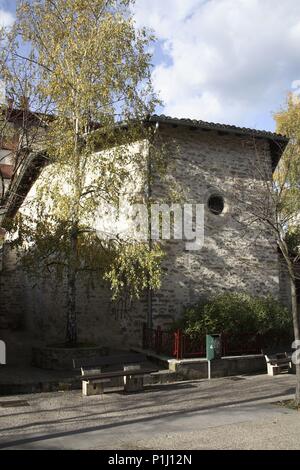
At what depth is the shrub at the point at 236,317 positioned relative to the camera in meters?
11.3

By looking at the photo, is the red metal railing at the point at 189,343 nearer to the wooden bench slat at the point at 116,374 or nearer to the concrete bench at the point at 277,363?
the concrete bench at the point at 277,363

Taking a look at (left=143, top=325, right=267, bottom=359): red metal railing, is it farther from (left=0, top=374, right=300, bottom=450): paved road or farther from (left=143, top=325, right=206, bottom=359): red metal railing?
(left=0, top=374, right=300, bottom=450): paved road

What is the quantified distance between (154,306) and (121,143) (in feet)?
13.7

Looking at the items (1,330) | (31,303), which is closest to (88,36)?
(31,303)

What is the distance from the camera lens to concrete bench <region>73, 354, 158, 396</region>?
8484mm

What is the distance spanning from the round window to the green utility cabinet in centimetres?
410

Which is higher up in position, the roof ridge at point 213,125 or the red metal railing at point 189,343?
the roof ridge at point 213,125

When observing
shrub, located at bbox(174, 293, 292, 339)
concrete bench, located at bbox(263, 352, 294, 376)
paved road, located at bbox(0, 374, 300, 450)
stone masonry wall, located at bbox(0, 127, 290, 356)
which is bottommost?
paved road, located at bbox(0, 374, 300, 450)

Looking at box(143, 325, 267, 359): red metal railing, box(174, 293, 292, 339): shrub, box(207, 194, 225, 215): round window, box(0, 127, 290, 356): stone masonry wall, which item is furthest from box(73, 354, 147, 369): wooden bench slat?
box(207, 194, 225, 215): round window

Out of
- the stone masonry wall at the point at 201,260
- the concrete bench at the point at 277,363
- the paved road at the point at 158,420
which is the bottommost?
the paved road at the point at 158,420

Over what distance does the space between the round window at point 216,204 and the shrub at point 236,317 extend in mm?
2383

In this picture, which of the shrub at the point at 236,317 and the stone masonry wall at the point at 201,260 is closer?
the shrub at the point at 236,317

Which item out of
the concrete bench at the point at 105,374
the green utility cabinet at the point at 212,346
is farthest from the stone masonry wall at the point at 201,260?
the concrete bench at the point at 105,374

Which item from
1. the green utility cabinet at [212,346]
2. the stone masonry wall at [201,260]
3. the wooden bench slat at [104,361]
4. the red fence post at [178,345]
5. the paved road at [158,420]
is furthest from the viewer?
the stone masonry wall at [201,260]
